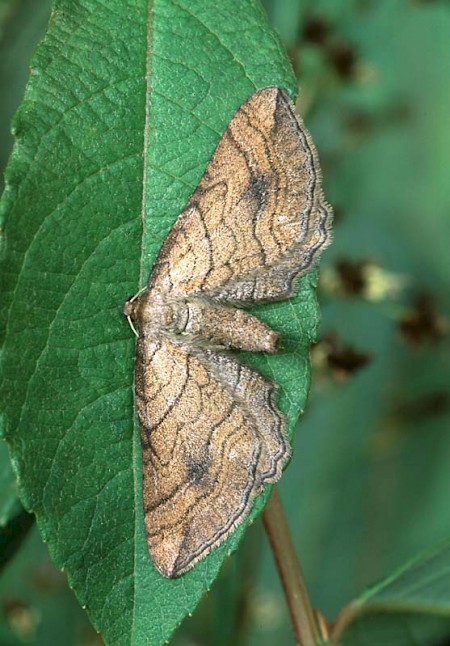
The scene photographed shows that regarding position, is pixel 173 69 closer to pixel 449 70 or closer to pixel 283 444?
pixel 283 444

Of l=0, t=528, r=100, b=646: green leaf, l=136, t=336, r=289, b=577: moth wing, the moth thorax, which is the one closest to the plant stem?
l=136, t=336, r=289, b=577: moth wing

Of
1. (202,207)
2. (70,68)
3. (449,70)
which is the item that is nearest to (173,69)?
(70,68)

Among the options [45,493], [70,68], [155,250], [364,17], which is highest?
[364,17]

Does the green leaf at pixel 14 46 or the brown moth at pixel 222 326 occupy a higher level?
the green leaf at pixel 14 46

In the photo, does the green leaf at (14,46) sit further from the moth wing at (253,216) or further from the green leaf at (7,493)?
the green leaf at (7,493)

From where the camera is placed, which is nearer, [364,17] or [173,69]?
[173,69]

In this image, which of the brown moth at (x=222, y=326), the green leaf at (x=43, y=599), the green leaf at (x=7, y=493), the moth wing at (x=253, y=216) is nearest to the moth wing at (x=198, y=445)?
the brown moth at (x=222, y=326)

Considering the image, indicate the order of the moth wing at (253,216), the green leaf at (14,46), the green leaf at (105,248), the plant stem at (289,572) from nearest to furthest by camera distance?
the green leaf at (105,248), the plant stem at (289,572), the moth wing at (253,216), the green leaf at (14,46)
